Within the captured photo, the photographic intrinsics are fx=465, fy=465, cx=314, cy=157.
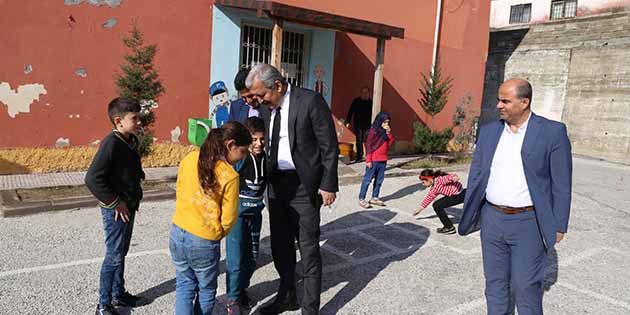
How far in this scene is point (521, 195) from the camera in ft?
10.6

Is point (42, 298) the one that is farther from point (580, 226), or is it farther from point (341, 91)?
point (341, 91)

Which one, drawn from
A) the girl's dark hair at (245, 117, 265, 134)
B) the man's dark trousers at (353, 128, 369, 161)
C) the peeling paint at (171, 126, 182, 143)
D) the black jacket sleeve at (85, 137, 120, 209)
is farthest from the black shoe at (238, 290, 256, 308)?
the man's dark trousers at (353, 128, 369, 161)

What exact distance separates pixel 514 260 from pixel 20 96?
7.97 metres

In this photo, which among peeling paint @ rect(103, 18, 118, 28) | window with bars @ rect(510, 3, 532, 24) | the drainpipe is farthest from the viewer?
window with bars @ rect(510, 3, 532, 24)

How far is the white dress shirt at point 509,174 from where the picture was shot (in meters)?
3.21

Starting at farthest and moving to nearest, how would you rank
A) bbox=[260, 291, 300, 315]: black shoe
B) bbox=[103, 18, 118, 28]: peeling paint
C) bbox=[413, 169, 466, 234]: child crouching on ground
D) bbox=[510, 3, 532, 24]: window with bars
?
bbox=[510, 3, 532, 24]: window with bars, bbox=[103, 18, 118, 28]: peeling paint, bbox=[413, 169, 466, 234]: child crouching on ground, bbox=[260, 291, 300, 315]: black shoe

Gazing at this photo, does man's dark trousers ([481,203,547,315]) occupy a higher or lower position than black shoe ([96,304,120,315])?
higher

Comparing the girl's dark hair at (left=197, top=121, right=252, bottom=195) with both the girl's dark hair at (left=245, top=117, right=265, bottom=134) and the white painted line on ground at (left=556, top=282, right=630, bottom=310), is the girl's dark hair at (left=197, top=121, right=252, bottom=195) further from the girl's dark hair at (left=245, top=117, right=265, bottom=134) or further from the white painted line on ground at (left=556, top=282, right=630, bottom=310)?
the white painted line on ground at (left=556, top=282, right=630, bottom=310)

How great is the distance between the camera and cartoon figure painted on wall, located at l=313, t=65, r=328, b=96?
1126cm

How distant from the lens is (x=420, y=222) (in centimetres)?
666

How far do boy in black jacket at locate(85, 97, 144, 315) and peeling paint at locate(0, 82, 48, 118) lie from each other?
5.61 m

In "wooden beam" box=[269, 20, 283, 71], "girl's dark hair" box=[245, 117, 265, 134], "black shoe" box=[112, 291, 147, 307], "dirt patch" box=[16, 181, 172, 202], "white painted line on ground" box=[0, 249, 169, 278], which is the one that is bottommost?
"white painted line on ground" box=[0, 249, 169, 278]

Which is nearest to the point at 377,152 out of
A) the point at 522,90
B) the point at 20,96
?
the point at 522,90

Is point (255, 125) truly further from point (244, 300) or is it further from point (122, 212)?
point (244, 300)
